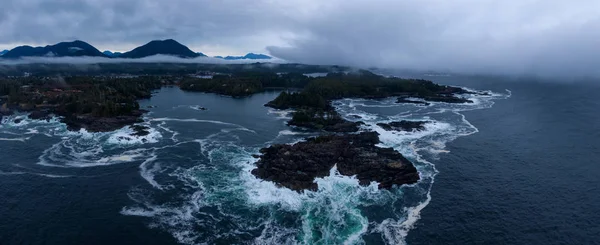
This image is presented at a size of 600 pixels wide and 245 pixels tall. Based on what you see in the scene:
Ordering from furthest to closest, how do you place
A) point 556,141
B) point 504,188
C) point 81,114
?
point 81,114 → point 556,141 → point 504,188

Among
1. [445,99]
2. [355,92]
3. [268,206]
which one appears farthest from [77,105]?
[445,99]

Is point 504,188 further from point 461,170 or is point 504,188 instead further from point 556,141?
point 556,141

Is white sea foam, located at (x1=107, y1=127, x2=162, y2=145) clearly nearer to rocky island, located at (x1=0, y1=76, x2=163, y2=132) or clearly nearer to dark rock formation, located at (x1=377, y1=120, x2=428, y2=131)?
rocky island, located at (x1=0, y1=76, x2=163, y2=132)

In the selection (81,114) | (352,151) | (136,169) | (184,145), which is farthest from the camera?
(81,114)

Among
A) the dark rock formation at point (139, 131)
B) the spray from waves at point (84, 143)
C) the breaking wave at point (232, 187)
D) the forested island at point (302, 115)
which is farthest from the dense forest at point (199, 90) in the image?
the breaking wave at point (232, 187)

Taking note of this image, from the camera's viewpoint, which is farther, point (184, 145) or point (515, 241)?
point (184, 145)

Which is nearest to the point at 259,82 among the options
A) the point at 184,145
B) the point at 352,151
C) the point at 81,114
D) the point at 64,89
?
the point at 64,89

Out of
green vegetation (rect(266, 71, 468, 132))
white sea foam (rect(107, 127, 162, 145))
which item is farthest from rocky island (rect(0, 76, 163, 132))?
green vegetation (rect(266, 71, 468, 132))
